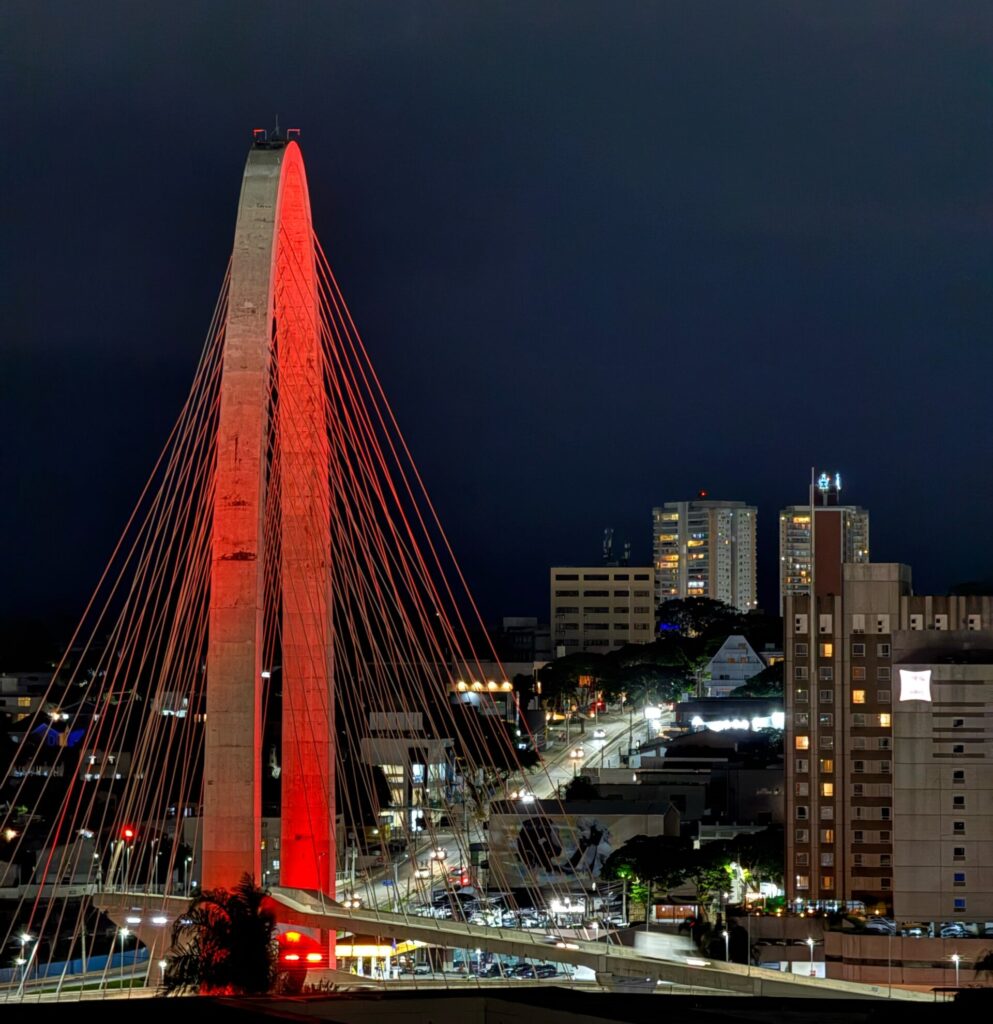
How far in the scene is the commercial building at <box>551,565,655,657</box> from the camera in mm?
141125

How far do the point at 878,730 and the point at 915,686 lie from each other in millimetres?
2819

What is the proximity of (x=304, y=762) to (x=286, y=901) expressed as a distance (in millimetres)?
2759

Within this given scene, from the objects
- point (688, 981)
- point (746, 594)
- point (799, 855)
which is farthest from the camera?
point (746, 594)

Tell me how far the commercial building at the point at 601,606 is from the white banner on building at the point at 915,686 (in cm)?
9900

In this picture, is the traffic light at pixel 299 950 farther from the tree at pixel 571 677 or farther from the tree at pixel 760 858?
the tree at pixel 571 677

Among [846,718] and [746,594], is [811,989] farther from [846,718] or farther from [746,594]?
[746,594]

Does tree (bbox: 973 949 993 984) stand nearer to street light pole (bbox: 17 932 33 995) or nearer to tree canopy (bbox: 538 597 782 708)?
street light pole (bbox: 17 932 33 995)

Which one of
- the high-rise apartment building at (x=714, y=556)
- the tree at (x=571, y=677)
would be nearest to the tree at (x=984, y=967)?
the tree at (x=571, y=677)

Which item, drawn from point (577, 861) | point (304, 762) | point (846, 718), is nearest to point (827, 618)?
point (846, 718)

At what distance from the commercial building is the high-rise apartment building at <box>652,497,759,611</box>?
44965 mm

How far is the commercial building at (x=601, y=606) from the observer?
14112 cm

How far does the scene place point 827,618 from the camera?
44250 millimetres


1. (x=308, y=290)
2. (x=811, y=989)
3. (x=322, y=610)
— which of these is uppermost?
(x=308, y=290)

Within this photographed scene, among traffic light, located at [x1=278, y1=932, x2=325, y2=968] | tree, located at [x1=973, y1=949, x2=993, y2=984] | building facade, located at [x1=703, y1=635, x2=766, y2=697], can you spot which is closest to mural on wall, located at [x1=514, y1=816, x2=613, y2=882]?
tree, located at [x1=973, y1=949, x2=993, y2=984]
